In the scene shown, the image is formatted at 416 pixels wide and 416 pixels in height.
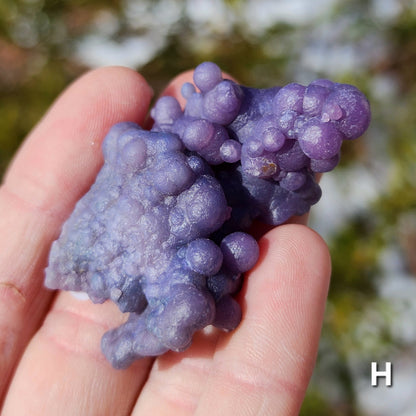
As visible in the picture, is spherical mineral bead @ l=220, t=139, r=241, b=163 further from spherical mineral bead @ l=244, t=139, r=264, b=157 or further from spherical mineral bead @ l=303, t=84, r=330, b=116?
spherical mineral bead @ l=303, t=84, r=330, b=116

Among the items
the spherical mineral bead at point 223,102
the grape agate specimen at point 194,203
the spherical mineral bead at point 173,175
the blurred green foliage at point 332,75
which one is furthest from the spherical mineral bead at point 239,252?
the blurred green foliage at point 332,75

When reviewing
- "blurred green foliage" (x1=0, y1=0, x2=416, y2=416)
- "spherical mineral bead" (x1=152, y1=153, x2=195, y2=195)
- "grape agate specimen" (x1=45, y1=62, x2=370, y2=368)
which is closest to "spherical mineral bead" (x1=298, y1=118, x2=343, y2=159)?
"grape agate specimen" (x1=45, y1=62, x2=370, y2=368)

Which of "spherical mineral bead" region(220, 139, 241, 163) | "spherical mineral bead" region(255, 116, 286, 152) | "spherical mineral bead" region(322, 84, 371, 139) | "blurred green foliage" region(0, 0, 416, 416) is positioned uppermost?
"spherical mineral bead" region(322, 84, 371, 139)

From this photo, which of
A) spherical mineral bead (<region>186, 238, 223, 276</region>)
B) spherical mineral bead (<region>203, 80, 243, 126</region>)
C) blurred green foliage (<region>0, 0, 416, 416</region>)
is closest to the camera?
spherical mineral bead (<region>186, 238, 223, 276</region>)

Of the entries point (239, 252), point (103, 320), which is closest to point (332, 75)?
point (239, 252)

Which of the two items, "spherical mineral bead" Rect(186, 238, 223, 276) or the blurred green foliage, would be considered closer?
"spherical mineral bead" Rect(186, 238, 223, 276)

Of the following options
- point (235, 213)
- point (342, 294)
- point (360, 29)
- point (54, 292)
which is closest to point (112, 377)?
point (54, 292)
